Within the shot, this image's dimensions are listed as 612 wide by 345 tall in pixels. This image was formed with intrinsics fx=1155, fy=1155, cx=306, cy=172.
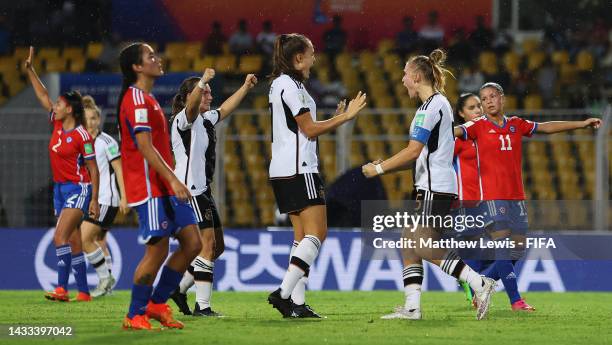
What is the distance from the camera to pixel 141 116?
24.5ft

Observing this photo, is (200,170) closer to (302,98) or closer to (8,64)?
(302,98)

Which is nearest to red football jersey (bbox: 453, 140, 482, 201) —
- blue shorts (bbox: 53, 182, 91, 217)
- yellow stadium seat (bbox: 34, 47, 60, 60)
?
blue shorts (bbox: 53, 182, 91, 217)

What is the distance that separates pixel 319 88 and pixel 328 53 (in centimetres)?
108

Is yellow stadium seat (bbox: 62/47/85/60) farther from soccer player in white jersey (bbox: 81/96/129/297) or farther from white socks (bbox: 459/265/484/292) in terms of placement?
white socks (bbox: 459/265/484/292)

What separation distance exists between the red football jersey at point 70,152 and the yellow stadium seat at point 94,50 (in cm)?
992

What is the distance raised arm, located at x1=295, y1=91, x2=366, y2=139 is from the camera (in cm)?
823

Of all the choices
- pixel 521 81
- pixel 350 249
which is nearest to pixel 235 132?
pixel 350 249

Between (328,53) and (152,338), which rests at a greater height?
(328,53)

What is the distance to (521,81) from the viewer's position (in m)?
19.2

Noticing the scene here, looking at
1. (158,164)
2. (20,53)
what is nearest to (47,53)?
(20,53)

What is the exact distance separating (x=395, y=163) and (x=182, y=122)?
1887 millimetres

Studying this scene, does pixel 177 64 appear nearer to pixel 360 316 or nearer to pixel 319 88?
pixel 319 88

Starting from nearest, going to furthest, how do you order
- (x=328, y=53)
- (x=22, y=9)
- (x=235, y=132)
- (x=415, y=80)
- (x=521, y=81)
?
1. (x=415, y=80)
2. (x=235, y=132)
3. (x=521, y=81)
4. (x=328, y=53)
5. (x=22, y=9)

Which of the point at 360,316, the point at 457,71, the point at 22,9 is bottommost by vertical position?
the point at 360,316
